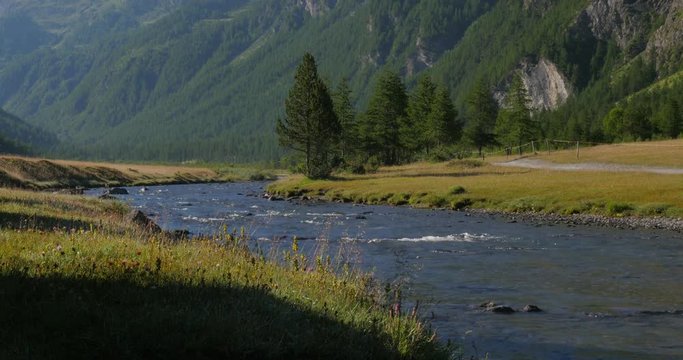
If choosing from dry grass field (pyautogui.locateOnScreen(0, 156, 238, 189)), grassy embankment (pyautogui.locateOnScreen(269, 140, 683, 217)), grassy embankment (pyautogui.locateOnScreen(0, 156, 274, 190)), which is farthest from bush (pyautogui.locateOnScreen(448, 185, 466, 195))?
dry grass field (pyautogui.locateOnScreen(0, 156, 238, 189))

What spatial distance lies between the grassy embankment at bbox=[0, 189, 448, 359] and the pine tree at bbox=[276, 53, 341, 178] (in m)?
73.5

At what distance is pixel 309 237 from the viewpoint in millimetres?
33281

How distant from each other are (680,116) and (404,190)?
366 ft

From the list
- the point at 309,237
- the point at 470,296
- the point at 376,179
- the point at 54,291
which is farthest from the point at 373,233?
the point at 376,179

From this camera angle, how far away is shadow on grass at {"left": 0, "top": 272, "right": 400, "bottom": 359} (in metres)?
8.12

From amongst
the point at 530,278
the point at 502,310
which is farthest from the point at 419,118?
the point at 502,310

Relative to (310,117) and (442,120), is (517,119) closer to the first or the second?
(442,120)

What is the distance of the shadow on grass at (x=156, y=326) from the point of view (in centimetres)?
812

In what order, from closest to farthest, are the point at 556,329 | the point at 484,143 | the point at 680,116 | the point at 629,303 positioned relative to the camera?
the point at 556,329 → the point at 629,303 → the point at 484,143 → the point at 680,116

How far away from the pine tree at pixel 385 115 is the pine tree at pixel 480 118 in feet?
59.4

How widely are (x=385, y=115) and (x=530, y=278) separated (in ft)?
266

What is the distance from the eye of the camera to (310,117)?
284 feet

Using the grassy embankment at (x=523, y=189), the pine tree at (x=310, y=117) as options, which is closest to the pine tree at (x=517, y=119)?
the grassy embankment at (x=523, y=189)

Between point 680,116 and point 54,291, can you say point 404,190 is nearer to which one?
point 54,291
